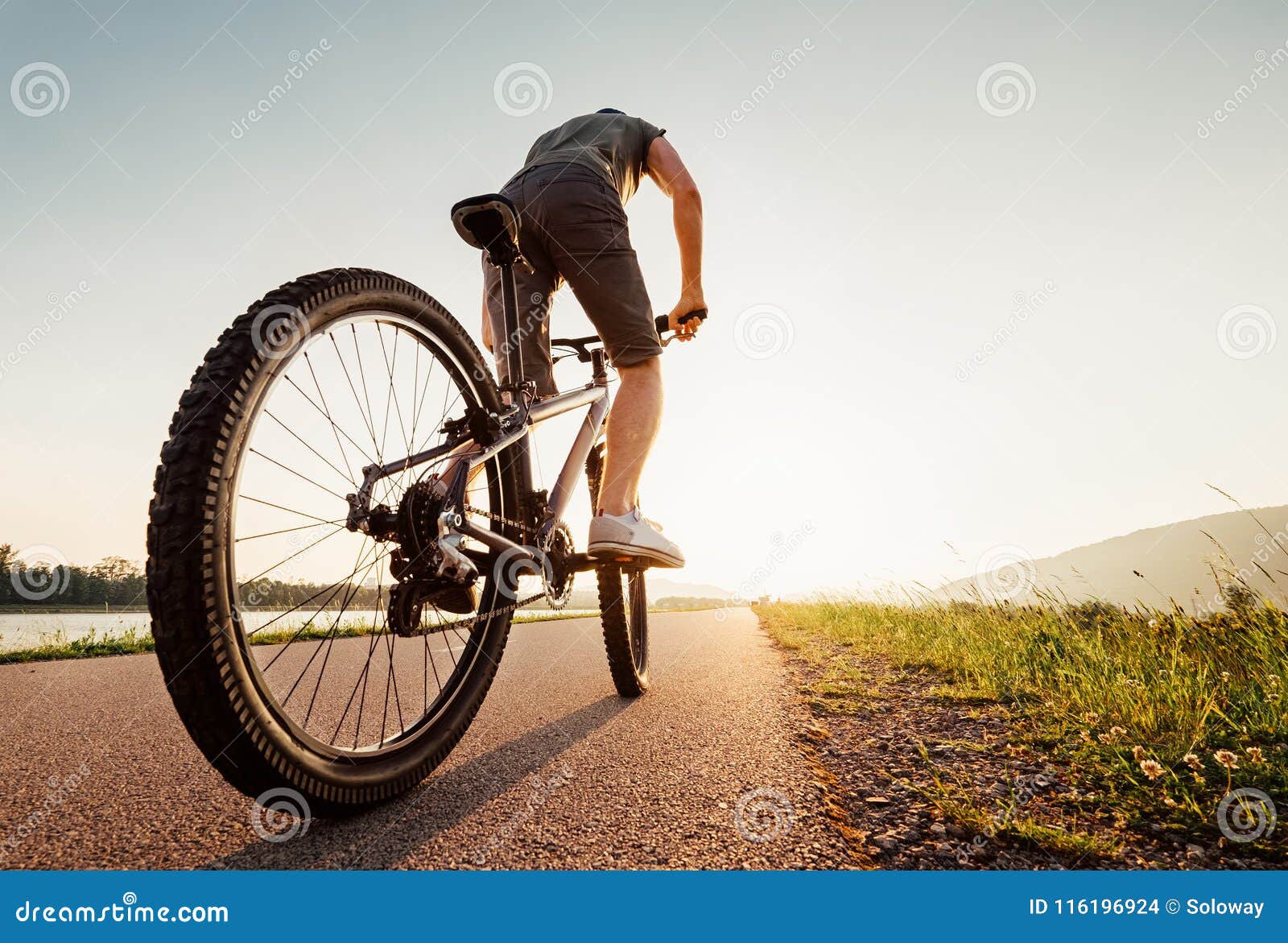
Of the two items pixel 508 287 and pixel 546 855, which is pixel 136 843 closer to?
pixel 546 855

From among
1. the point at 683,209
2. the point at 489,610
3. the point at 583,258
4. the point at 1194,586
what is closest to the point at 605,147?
the point at 683,209

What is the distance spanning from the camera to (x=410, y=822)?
1.41m

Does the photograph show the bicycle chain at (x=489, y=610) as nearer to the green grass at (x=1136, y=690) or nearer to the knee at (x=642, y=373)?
the knee at (x=642, y=373)

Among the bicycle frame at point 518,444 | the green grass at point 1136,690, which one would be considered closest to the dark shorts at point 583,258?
the bicycle frame at point 518,444

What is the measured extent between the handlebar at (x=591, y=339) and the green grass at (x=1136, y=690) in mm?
1788

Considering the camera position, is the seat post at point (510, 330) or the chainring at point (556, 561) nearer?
the seat post at point (510, 330)

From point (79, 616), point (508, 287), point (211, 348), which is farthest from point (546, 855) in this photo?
point (79, 616)

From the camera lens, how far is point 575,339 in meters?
3.11

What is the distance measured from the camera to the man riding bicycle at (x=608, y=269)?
8.41ft

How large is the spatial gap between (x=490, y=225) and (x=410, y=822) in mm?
1754

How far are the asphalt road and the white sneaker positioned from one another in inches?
24.6

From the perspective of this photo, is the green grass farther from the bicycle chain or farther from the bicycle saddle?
the bicycle saddle

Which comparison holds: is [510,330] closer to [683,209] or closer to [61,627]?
[683,209]

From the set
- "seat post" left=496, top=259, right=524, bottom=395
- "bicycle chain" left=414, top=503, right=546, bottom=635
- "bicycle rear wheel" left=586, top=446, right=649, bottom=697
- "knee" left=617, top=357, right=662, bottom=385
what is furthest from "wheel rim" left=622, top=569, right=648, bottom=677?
"seat post" left=496, top=259, right=524, bottom=395
